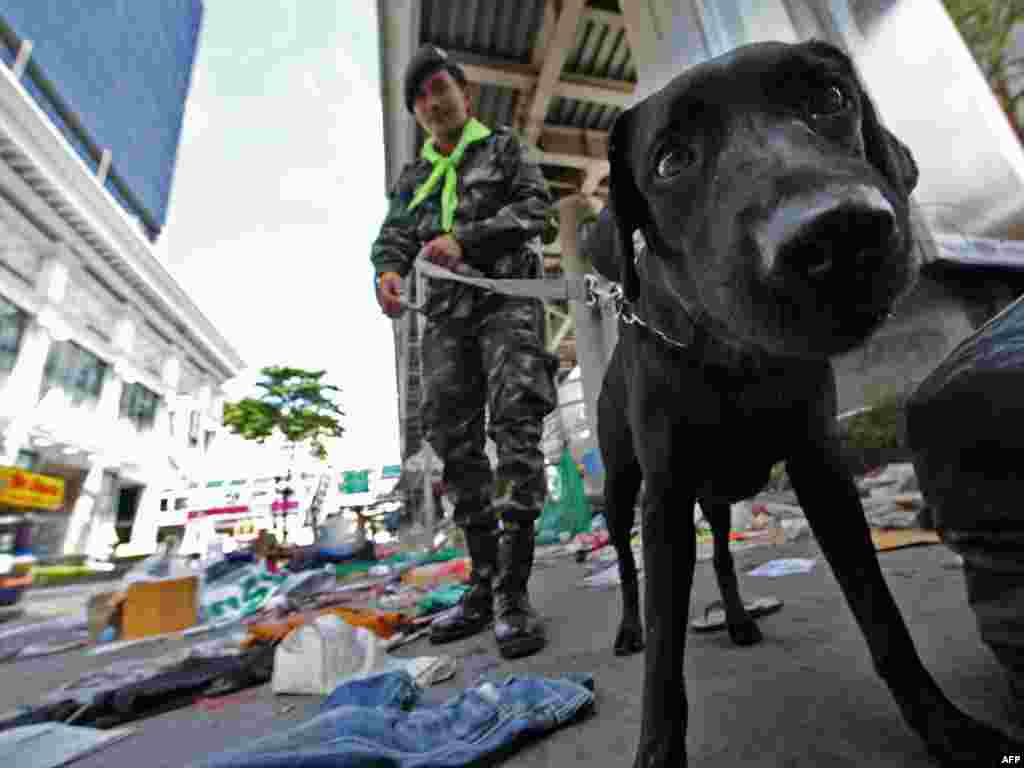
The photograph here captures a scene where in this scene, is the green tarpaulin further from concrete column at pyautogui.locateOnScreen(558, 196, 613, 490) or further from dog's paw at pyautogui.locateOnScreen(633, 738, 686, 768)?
dog's paw at pyautogui.locateOnScreen(633, 738, 686, 768)

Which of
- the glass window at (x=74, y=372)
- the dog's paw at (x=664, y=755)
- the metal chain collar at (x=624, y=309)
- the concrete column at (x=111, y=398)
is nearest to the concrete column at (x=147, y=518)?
the concrete column at (x=111, y=398)

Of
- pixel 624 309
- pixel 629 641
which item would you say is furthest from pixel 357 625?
pixel 624 309

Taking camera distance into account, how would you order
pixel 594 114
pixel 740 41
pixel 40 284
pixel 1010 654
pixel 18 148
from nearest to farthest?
pixel 1010 654, pixel 740 41, pixel 594 114, pixel 18 148, pixel 40 284

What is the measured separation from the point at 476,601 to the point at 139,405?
37.5 metres

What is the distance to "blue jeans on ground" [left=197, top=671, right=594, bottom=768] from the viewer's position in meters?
0.95

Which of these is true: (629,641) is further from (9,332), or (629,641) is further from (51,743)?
(9,332)

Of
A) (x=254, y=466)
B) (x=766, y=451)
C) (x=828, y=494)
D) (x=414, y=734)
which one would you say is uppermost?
(x=254, y=466)

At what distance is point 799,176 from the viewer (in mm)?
691

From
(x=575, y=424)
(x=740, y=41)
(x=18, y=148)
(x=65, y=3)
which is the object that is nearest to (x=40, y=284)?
(x=18, y=148)

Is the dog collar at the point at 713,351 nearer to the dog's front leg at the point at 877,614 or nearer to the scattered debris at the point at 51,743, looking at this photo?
the dog's front leg at the point at 877,614

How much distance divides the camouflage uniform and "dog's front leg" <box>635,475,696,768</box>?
1.39 m

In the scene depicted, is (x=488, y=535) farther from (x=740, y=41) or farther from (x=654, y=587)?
(x=740, y=41)

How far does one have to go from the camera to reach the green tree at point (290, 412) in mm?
22359

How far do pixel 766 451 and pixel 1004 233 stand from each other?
18.6ft
